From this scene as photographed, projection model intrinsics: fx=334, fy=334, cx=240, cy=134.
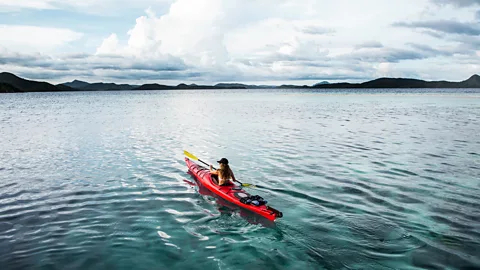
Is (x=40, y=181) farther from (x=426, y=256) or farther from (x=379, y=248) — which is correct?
(x=426, y=256)

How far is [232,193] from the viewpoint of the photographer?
14.5m

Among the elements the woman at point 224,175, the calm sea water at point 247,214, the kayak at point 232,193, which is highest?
the woman at point 224,175

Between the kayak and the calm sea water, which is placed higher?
the kayak

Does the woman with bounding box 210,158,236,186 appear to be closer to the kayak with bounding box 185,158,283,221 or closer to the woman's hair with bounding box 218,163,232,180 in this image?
the woman's hair with bounding box 218,163,232,180

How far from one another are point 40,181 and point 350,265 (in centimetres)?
1616

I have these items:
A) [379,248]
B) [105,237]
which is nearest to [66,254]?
[105,237]

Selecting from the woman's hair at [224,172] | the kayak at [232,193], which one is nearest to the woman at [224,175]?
the woman's hair at [224,172]

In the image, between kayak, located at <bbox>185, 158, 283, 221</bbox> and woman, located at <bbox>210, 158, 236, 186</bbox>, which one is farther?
woman, located at <bbox>210, 158, 236, 186</bbox>

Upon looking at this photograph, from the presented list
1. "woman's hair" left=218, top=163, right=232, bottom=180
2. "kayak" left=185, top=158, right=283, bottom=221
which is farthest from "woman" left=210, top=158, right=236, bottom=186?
"kayak" left=185, top=158, right=283, bottom=221

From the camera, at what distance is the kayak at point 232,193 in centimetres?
1223

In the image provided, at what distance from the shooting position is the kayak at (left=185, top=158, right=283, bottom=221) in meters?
12.2

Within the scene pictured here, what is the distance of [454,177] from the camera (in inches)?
696

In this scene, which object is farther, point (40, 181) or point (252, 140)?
point (252, 140)

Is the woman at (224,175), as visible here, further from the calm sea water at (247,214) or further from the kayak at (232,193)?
the calm sea water at (247,214)
